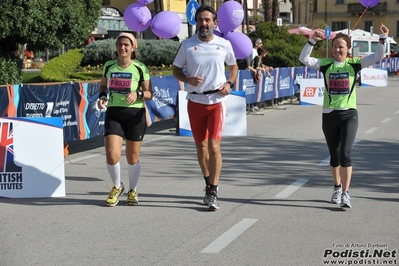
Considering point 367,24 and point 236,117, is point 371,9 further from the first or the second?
point 236,117

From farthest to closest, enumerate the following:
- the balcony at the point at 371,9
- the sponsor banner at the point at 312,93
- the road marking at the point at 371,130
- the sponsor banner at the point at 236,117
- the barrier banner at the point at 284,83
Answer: the balcony at the point at 371,9 → the barrier banner at the point at 284,83 → the sponsor banner at the point at 312,93 → the road marking at the point at 371,130 → the sponsor banner at the point at 236,117

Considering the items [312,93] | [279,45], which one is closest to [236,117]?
[312,93]

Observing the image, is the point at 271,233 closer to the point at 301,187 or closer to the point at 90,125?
the point at 301,187

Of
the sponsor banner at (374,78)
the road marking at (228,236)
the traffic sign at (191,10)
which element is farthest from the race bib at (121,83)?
the sponsor banner at (374,78)

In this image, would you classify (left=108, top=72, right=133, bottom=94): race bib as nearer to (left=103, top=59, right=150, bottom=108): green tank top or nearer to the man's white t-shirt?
(left=103, top=59, right=150, bottom=108): green tank top

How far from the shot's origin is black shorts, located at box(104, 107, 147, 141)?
27.3 ft

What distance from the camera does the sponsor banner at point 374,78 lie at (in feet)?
111

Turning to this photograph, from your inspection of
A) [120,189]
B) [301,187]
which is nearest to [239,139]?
[301,187]

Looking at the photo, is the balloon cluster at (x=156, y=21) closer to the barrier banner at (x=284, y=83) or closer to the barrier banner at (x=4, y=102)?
the barrier banner at (x=4, y=102)

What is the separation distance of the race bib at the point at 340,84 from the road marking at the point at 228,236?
5.63ft

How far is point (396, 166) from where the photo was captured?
37.7ft

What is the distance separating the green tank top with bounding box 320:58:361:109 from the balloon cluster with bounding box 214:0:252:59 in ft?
27.0

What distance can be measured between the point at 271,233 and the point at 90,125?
667cm

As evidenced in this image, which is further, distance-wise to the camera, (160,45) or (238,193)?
(160,45)
